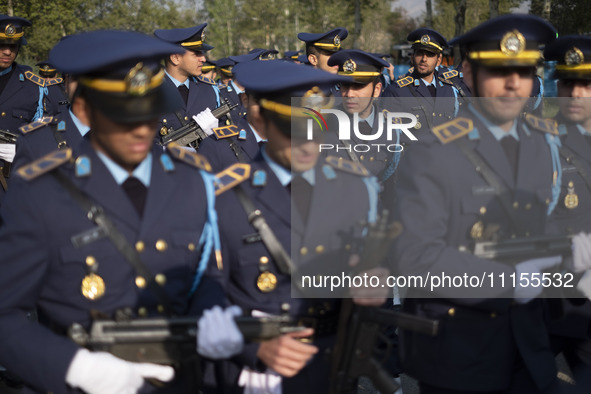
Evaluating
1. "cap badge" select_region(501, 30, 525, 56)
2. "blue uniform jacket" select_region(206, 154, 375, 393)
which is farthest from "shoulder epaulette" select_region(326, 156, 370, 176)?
"cap badge" select_region(501, 30, 525, 56)

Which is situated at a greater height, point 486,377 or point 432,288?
point 432,288

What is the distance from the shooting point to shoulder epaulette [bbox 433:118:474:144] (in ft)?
11.2

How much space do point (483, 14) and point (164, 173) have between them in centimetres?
5515

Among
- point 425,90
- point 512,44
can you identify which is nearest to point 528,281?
point 512,44

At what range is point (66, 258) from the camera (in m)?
2.85

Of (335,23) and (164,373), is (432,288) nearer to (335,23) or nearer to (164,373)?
(164,373)

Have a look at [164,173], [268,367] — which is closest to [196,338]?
[268,367]

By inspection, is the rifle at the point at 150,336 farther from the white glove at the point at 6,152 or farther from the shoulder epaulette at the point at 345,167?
the white glove at the point at 6,152

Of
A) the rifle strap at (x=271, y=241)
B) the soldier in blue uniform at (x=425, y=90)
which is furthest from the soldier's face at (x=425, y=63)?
the rifle strap at (x=271, y=241)

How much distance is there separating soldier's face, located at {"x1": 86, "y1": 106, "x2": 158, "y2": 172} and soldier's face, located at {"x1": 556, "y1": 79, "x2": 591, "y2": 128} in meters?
2.84

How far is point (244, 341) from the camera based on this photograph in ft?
9.62

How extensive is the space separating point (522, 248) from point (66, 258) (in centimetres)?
218

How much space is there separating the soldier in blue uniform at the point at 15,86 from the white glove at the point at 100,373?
22.3 ft

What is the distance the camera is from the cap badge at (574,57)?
424 centimetres
